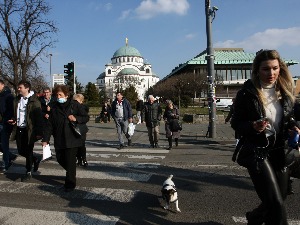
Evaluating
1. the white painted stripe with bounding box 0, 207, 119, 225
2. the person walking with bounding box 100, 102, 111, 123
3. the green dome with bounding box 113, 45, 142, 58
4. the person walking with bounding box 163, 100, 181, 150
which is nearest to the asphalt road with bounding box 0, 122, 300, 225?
the white painted stripe with bounding box 0, 207, 119, 225

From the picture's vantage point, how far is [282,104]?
304 centimetres

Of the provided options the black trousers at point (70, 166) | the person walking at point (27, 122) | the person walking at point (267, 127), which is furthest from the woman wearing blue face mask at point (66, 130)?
the person walking at point (267, 127)

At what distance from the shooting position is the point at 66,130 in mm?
5586

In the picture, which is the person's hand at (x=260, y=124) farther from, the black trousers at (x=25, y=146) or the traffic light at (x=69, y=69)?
the traffic light at (x=69, y=69)

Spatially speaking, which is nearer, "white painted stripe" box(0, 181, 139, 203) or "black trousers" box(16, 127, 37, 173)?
"white painted stripe" box(0, 181, 139, 203)

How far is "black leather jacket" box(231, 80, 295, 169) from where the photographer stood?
2949mm

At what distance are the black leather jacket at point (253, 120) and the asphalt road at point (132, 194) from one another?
53.8 inches

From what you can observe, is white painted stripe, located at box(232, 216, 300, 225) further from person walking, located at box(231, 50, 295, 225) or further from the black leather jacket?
the black leather jacket

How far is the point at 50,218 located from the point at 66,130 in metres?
1.75

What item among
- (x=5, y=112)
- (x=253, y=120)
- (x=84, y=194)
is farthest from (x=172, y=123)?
(x=253, y=120)

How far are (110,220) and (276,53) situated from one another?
2620 mm

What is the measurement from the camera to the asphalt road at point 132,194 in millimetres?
4188

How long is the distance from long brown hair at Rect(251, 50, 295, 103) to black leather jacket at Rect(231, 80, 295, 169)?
1.9 inches

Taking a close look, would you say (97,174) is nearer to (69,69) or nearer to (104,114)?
(69,69)
